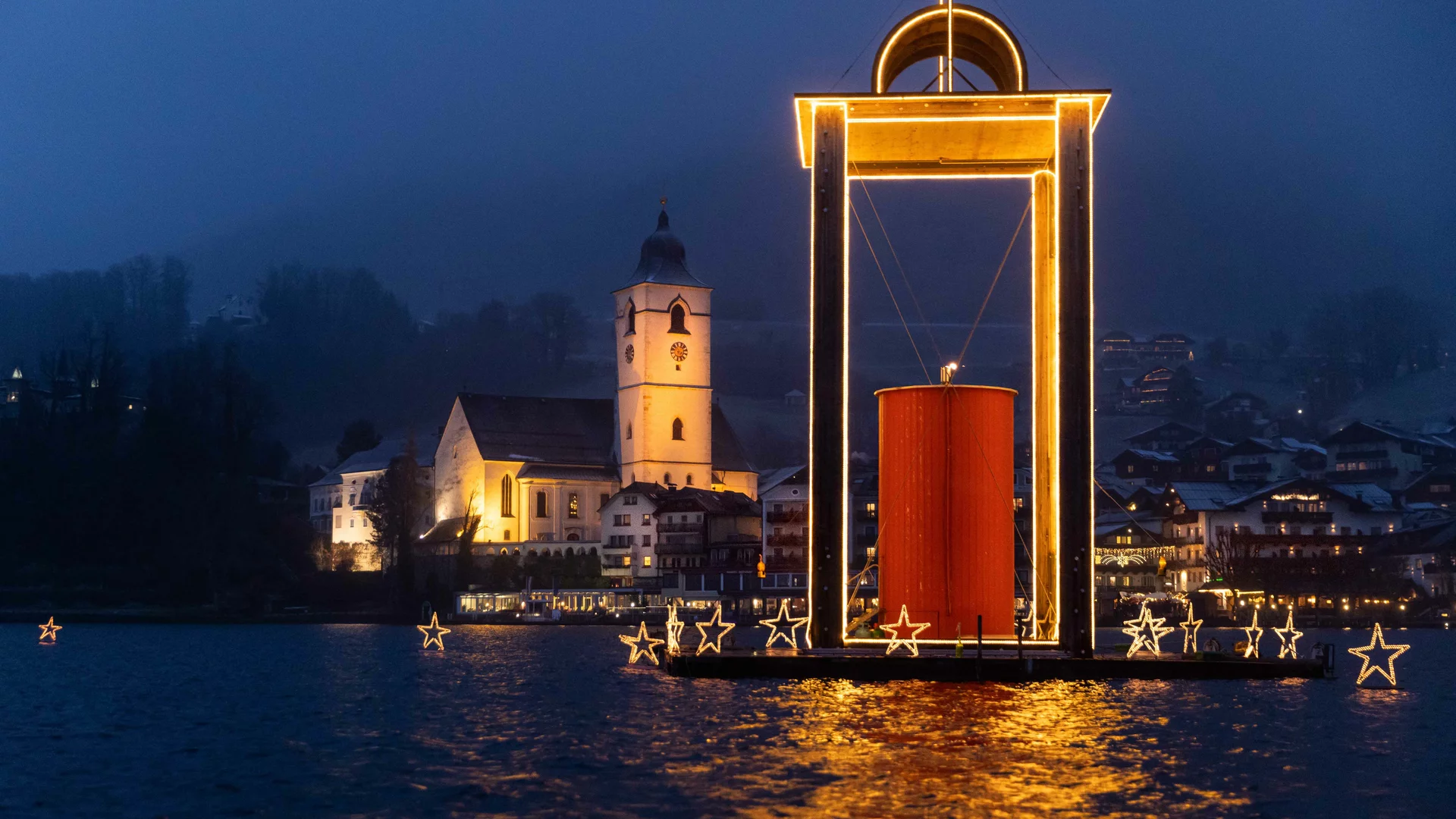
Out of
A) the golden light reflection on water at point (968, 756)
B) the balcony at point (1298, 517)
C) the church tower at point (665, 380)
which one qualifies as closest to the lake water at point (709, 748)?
the golden light reflection on water at point (968, 756)

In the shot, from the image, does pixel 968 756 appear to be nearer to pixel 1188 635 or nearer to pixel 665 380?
pixel 1188 635

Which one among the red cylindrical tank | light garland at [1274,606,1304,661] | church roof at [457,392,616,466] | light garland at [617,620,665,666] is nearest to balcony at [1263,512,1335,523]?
light garland at [1274,606,1304,661]

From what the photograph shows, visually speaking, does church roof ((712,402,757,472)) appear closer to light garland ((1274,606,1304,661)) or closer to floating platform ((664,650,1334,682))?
light garland ((1274,606,1304,661))

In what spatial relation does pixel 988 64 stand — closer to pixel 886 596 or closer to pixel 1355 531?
pixel 886 596

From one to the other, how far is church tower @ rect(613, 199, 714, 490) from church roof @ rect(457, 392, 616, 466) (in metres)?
4.30

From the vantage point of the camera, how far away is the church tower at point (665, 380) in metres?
133

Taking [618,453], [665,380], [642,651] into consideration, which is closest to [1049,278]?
[642,651]

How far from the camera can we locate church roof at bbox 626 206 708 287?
5315 inches

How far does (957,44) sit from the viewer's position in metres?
Answer: 39.9

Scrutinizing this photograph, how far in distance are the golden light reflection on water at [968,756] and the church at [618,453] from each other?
3511 inches

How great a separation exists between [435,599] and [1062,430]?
92489 millimetres

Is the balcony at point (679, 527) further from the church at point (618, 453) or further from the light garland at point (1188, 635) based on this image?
the light garland at point (1188, 635)

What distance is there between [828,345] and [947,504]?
511 cm

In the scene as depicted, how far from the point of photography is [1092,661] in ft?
124
